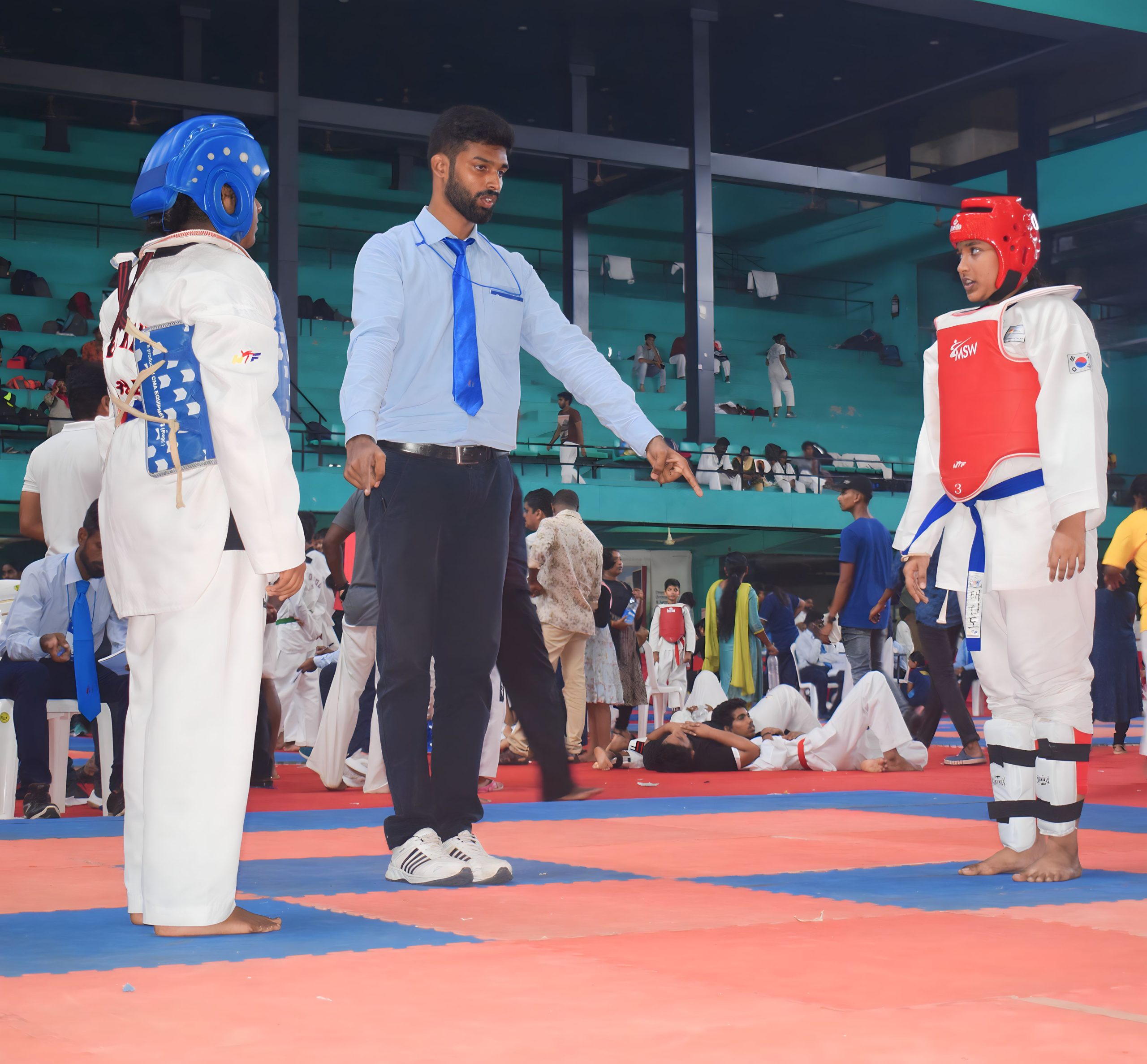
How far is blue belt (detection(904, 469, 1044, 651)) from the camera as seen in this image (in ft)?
12.0

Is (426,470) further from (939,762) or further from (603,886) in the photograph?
(939,762)

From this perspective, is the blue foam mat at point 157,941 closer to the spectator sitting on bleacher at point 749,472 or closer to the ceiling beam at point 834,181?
the spectator sitting on bleacher at point 749,472

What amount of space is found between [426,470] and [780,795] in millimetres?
3682

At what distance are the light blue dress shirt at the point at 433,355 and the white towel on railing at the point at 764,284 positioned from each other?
26055 millimetres

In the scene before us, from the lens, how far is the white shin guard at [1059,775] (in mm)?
3604

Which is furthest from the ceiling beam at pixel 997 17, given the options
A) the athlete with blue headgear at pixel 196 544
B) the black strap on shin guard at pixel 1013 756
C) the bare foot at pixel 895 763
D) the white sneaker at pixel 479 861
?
the athlete with blue headgear at pixel 196 544

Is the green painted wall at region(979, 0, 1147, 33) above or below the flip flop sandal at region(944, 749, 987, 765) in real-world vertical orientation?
above

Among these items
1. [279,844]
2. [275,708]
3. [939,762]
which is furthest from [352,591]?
[939,762]

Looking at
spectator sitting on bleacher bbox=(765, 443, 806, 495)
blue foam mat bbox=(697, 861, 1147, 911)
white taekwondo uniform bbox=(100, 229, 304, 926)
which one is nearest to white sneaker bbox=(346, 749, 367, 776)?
blue foam mat bbox=(697, 861, 1147, 911)

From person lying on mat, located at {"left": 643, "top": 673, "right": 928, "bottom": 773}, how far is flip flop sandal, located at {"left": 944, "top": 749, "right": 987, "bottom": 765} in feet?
0.87

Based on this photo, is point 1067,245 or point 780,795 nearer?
point 780,795

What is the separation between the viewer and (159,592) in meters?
2.79

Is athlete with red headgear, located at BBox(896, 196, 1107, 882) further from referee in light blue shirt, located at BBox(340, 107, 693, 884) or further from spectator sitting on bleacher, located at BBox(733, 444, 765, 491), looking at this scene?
spectator sitting on bleacher, located at BBox(733, 444, 765, 491)

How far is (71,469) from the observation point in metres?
5.73
